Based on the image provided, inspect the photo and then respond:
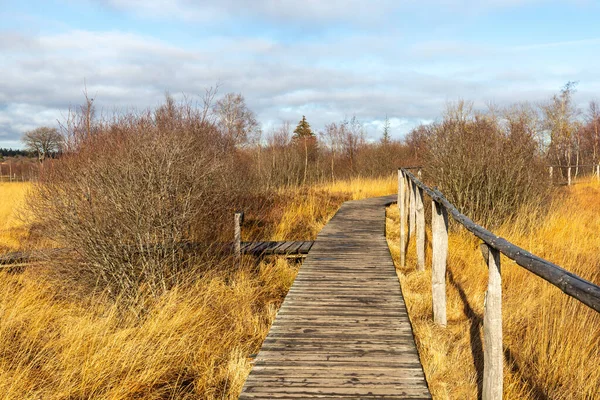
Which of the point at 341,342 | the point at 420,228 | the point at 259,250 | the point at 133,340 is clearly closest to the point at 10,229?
the point at 259,250

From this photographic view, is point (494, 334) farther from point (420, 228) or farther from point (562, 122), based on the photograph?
point (562, 122)

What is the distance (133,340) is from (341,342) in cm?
183

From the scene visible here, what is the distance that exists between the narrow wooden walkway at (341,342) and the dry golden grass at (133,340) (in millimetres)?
571

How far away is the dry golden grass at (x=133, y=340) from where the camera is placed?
3041 millimetres

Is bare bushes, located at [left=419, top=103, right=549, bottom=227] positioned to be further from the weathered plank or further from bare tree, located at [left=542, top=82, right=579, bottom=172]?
bare tree, located at [left=542, top=82, right=579, bottom=172]

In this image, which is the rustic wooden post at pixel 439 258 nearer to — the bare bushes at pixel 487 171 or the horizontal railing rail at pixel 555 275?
the horizontal railing rail at pixel 555 275

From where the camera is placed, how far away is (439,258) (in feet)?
12.3

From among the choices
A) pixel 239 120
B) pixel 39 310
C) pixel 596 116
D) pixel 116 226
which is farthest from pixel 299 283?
pixel 596 116

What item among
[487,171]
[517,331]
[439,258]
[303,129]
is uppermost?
[303,129]

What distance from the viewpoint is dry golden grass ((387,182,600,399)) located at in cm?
292

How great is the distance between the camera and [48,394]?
2834mm

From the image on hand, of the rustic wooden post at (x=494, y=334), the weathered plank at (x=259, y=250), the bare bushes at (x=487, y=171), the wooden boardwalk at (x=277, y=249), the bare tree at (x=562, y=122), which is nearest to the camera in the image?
the rustic wooden post at (x=494, y=334)

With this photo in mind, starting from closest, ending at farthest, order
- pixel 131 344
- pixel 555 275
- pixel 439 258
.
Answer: pixel 555 275 < pixel 131 344 < pixel 439 258

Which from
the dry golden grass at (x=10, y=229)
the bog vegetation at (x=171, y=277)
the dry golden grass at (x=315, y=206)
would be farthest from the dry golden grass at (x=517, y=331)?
the dry golden grass at (x=10, y=229)
